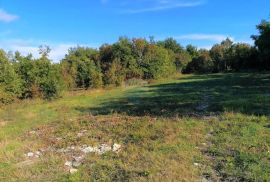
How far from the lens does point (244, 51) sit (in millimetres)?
69375

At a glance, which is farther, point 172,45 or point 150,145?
point 172,45

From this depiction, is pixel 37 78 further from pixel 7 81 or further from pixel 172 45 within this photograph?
pixel 172 45

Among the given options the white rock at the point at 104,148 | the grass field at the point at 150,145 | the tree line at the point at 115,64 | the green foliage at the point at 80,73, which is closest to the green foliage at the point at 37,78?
the tree line at the point at 115,64

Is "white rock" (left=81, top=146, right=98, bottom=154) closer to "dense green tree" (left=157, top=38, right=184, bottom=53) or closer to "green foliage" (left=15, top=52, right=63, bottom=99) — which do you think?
"green foliage" (left=15, top=52, right=63, bottom=99)

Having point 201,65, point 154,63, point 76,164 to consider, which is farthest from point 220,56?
point 76,164

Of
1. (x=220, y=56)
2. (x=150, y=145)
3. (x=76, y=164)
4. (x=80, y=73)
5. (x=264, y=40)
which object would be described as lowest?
(x=76, y=164)

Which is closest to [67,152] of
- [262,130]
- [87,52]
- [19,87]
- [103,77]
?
[262,130]

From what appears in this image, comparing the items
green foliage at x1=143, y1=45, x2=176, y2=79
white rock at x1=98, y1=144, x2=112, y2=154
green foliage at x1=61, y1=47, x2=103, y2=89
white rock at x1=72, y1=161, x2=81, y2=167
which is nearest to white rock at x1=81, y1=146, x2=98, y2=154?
white rock at x1=98, y1=144, x2=112, y2=154

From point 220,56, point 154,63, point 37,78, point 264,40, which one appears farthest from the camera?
point 220,56

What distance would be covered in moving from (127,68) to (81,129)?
35.3m

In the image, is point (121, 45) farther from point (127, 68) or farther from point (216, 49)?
point (216, 49)

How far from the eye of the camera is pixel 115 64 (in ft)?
144

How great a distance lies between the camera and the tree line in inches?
1104

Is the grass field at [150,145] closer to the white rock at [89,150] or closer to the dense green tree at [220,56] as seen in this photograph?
the white rock at [89,150]
